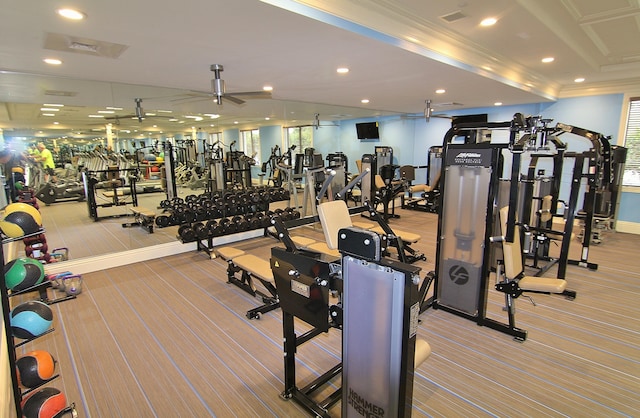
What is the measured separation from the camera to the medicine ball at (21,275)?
1670 mm

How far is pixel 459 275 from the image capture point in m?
2.89

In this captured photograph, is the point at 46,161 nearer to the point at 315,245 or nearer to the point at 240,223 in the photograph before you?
the point at 240,223

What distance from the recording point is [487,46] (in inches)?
140

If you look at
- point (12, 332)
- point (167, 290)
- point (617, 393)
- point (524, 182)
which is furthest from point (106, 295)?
point (524, 182)

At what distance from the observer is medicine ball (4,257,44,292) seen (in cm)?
167

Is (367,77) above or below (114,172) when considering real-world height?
above

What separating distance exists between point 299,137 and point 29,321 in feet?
19.7

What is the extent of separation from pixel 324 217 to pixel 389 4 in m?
1.86

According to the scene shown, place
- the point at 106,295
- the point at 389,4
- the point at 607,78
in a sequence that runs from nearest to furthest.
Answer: the point at 389,4 → the point at 106,295 → the point at 607,78

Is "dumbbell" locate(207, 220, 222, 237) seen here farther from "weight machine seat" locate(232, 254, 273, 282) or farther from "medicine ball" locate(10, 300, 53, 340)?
"medicine ball" locate(10, 300, 53, 340)

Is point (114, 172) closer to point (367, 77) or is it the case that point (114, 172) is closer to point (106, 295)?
point (106, 295)

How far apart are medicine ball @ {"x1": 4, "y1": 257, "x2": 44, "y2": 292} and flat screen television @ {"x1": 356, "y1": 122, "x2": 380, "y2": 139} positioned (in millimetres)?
7993

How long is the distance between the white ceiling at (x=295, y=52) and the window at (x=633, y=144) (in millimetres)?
429

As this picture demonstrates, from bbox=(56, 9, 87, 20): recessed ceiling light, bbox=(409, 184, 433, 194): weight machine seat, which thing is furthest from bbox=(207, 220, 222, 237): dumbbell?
bbox=(409, 184, 433, 194): weight machine seat
